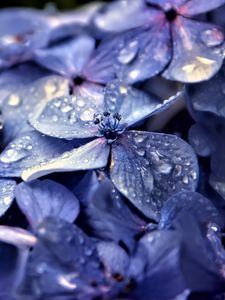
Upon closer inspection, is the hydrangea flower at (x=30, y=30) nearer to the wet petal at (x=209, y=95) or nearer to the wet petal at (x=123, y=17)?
the wet petal at (x=123, y=17)

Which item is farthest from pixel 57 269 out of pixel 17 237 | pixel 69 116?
pixel 69 116

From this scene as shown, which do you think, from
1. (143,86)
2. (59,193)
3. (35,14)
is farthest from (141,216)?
(35,14)

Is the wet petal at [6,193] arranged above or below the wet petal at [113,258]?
below

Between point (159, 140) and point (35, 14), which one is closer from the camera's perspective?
point (159, 140)

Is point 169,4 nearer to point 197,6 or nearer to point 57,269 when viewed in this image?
point 197,6

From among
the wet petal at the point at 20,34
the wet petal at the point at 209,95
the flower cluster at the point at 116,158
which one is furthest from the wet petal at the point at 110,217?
the wet petal at the point at 20,34

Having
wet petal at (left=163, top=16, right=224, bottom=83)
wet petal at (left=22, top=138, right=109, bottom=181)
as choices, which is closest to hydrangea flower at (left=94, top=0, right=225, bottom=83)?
wet petal at (left=163, top=16, right=224, bottom=83)

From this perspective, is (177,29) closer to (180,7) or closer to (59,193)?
(180,7)

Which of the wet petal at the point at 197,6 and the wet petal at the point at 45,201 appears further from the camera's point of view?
the wet petal at the point at 197,6

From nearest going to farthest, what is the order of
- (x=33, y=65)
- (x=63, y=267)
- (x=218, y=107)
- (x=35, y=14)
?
(x=63, y=267)
(x=218, y=107)
(x=33, y=65)
(x=35, y=14)
